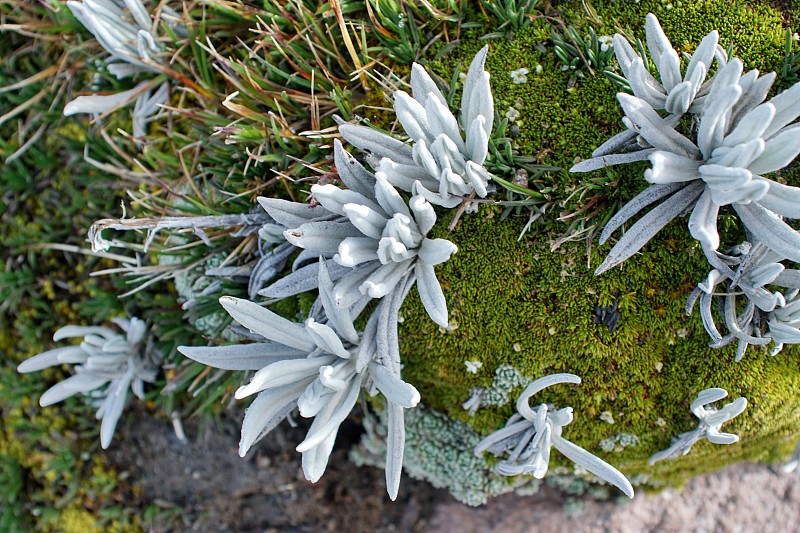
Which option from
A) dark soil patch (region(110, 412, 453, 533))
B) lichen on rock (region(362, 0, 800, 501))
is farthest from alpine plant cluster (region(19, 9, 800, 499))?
dark soil patch (region(110, 412, 453, 533))

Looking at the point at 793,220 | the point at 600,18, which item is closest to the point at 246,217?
the point at 600,18

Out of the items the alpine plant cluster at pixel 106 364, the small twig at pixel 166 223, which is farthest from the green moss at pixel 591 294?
the alpine plant cluster at pixel 106 364

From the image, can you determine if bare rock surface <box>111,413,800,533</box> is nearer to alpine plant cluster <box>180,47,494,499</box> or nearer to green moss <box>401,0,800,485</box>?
green moss <box>401,0,800,485</box>

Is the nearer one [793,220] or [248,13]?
[793,220]

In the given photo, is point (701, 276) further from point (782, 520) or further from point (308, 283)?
point (782, 520)

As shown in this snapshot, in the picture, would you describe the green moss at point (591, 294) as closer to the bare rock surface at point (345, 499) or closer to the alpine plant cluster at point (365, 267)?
the alpine plant cluster at point (365, 267)
